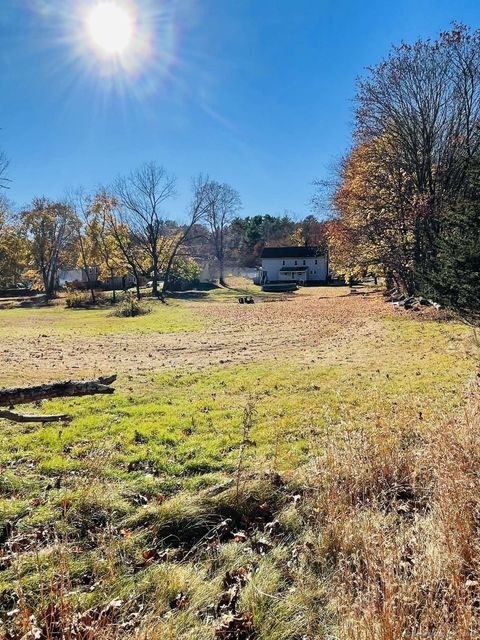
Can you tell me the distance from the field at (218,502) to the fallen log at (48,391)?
37.8 inches

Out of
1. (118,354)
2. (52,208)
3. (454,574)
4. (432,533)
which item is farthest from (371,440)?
(52,208)

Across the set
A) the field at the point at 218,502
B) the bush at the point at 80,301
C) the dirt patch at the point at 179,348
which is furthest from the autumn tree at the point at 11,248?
the field at the point at 218,502

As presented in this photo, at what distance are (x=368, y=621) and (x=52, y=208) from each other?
5168 cm

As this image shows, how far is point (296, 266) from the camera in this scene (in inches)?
2490

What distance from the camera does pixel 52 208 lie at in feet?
152

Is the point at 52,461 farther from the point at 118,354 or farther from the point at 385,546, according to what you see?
the point at 118,354

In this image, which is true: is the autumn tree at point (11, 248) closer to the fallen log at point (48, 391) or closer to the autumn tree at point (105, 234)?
the autumn tree at point (105, 234)

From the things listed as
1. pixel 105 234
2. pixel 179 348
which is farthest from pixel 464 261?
pixel 105 234

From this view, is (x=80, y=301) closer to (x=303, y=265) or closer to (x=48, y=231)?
(x=48, y=231)

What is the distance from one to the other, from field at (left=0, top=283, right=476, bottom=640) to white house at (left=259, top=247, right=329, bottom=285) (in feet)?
179

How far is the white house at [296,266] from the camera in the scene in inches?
2477

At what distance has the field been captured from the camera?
9.54ft

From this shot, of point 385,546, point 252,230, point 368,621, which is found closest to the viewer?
point 368,621

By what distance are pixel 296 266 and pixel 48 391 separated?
198 ft
